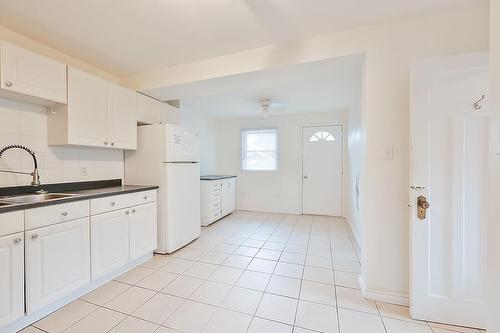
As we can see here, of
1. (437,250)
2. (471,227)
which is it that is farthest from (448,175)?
(437,250)

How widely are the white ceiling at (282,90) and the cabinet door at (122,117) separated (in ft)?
1.02

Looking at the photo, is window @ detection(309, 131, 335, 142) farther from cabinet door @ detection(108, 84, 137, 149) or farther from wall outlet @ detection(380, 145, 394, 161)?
cabinet door @ detection(108, 84, 137, 149)

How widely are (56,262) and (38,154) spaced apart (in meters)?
1.07

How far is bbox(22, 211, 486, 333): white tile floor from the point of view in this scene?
1.48 m

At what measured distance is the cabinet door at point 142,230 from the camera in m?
2.23

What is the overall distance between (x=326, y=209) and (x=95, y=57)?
459 centimetres

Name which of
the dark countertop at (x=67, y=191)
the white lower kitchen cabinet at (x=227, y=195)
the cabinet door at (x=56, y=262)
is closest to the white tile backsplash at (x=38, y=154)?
the dark countertop at (x=67, y=191)

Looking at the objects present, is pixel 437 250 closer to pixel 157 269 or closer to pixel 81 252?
pixel 157 269

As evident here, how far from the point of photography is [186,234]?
9.55 ft

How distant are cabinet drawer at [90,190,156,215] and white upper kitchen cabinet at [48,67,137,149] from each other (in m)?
0.61

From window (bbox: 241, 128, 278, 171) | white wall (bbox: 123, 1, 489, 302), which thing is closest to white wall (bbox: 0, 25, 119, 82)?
white wall (bbox: 123, 1, 489, 302)

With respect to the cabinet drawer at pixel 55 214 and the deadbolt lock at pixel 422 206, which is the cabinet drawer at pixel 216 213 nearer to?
the cabinet drawer at pixel 55 214

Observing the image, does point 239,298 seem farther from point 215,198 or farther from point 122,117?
point 215,198

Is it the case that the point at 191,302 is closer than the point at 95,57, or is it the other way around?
the point at 191,302
